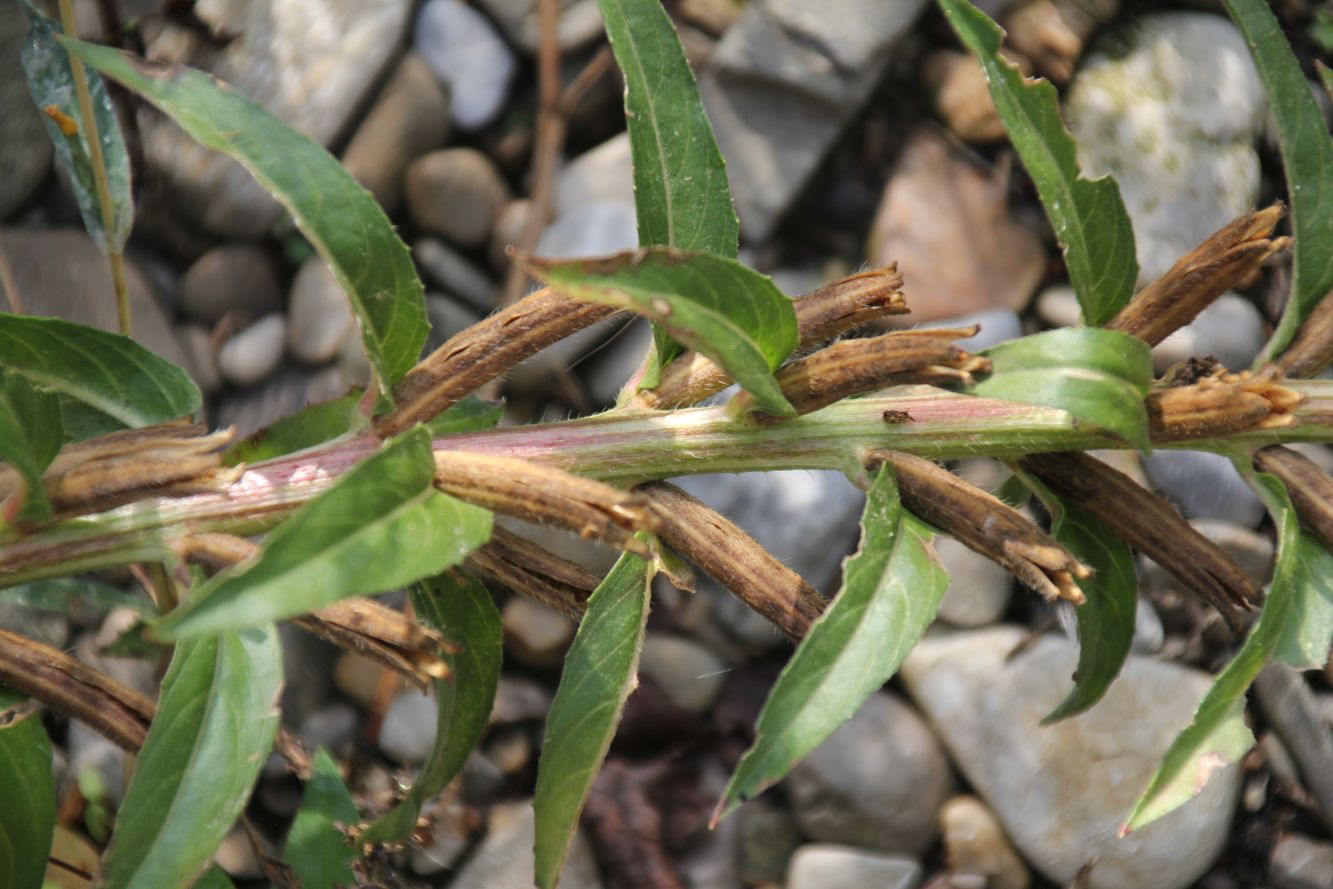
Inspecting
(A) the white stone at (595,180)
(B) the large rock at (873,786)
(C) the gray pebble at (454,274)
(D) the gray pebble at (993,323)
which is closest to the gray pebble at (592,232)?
(A) the white stone at (595,180)

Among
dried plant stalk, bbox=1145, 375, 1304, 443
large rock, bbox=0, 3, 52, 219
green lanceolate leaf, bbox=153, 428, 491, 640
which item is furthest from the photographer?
large rock, bbox=0, 3, 52, 219

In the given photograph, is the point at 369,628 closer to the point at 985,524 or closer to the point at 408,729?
the point at 985,524

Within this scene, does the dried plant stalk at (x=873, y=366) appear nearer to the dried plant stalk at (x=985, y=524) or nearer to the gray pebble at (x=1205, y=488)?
the dried plant stalk at (x=985, y=524)

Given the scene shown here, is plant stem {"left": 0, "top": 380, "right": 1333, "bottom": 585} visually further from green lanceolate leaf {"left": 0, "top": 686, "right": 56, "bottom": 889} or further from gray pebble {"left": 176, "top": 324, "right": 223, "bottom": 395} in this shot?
gray pebble {"left": 176, "top": 324, "right": 223, "bottom": 395}

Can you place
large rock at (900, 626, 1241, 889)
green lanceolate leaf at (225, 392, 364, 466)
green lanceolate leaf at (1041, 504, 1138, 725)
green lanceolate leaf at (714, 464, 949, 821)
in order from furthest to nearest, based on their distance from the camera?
large rock at (900, 626, 1241, 889) < green lanceolate leaf at (225, 392, 364, 466) < green lanceolate leaf at (1041, 504, 1138, 725) < green lanceolate leaf at (714, 464, 949, 821)

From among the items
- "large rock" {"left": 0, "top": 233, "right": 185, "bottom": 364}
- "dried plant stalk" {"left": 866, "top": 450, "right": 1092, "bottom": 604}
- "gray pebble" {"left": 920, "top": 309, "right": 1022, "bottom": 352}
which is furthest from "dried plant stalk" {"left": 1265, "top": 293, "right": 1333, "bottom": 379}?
"large rock" {"left": 0, "top": 233, "right": 185, "bottom": 364}

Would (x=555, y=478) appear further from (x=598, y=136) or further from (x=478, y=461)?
(x=598, y=136)
